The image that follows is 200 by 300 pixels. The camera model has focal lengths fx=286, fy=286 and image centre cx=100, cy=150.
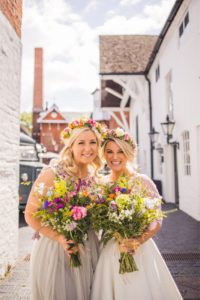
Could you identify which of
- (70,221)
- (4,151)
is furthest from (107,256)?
(4,151)

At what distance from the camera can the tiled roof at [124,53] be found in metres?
13.8

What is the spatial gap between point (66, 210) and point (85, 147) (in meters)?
0.79

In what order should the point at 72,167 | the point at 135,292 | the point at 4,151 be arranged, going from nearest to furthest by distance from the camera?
the point at 135,292, the point at 72,167, the point at 4,151

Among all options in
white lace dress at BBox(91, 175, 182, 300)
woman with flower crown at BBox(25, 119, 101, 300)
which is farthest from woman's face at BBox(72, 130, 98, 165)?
white lace dress at BBox(91, 175, 182, 300)

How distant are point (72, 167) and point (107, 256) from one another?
2.84 feet

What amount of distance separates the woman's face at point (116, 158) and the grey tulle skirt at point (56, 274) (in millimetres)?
821

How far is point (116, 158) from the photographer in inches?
116

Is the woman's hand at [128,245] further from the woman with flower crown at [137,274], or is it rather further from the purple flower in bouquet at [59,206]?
the purple flower in bouquet at [59,206]

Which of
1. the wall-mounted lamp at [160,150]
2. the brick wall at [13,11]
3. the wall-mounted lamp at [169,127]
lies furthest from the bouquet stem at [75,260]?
the wall-mounted lamp at [160,150]

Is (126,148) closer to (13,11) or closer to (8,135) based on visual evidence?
(8,135)

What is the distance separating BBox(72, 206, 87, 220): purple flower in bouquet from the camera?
6.88 feet

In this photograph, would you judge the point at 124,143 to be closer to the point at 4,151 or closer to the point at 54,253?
the point at 54,253

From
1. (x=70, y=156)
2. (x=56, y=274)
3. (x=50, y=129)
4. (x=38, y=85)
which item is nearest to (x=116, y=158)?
(x=70, y=156)

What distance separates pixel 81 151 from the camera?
278cm
